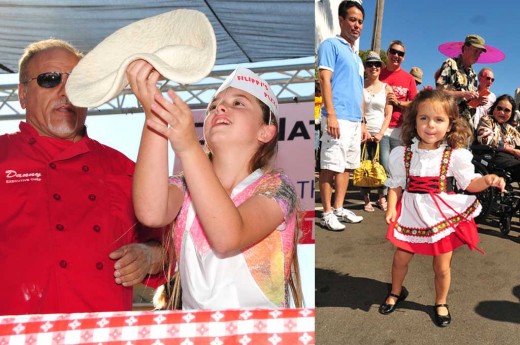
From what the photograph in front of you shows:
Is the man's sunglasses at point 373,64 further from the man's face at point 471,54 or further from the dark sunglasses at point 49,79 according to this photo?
the dark sunglasses at point 49,79

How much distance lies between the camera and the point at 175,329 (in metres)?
0.70

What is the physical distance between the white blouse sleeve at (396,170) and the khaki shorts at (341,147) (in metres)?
0.08

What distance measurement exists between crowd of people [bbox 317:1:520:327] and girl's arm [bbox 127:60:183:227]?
404 mm

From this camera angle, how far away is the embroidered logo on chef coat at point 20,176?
0.75 metres

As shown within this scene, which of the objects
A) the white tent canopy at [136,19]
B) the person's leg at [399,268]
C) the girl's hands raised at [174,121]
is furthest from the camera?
the person's leg at [399,268]

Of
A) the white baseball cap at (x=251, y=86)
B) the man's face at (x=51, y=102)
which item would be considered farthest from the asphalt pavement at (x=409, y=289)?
the man's face at (x=51, y=102)

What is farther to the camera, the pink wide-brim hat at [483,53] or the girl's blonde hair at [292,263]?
the pink wide-brim hat at [483,53]

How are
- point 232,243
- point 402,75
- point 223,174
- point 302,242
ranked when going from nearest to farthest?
point 232,243 → point 223,174 → point 302,242 → point 402,75

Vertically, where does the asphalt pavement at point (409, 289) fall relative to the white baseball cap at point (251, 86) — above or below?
below

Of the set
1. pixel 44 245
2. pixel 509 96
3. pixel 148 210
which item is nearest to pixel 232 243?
pixel 148 210

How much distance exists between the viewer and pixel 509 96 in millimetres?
881

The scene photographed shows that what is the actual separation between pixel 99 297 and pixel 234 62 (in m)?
0.50

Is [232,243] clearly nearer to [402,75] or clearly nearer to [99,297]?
[99,297]

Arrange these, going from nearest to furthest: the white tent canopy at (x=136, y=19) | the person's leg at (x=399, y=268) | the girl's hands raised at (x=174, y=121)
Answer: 1. the girl's hands raised at (x=174, y=121)
2. the white tent canopy at (x=136, y=19)
3. the person's leg at (x=399, y=268)
